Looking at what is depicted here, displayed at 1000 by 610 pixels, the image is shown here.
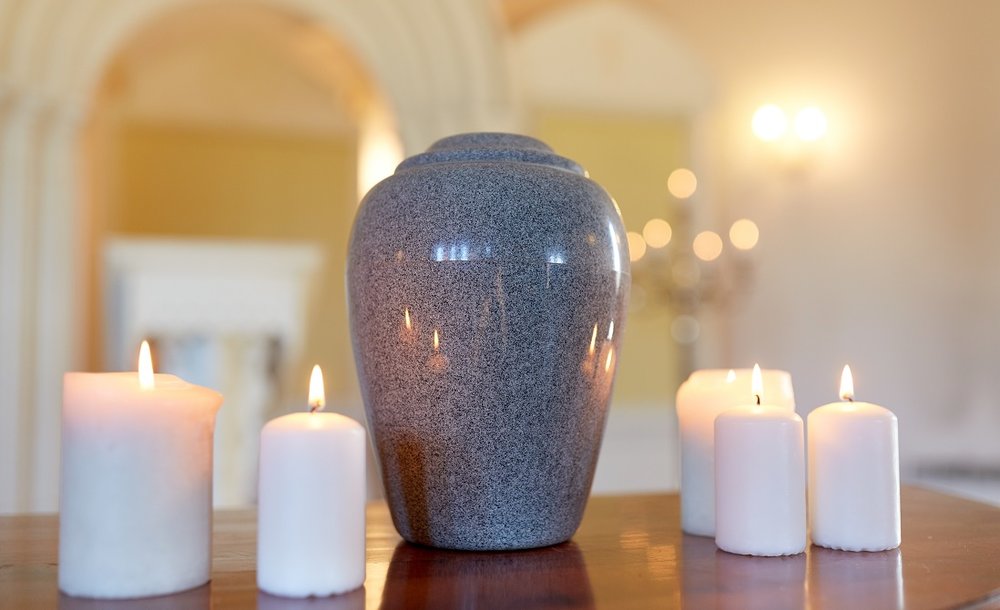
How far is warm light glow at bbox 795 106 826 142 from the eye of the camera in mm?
3035

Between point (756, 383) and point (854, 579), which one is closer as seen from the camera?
point (854, 579)

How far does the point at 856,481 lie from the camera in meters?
0.63

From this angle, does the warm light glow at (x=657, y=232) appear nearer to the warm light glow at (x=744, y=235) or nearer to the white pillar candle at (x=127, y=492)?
the warm light glow at (x=744, y=235)

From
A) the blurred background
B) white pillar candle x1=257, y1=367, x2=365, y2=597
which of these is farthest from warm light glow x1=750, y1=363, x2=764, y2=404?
the blurred background

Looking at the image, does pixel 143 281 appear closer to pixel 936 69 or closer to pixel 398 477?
pixel 398 477

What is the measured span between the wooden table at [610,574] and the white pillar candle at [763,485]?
0.05 feet

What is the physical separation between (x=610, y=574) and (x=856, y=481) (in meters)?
0.21

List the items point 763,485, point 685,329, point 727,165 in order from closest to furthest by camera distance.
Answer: point 763,485, point 685,329, point 727,165

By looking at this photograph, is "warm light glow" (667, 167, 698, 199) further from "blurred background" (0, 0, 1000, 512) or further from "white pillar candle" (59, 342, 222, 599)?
"white pillar candle" (59, 342, 222, 599)

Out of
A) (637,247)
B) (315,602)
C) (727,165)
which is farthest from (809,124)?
(315,602)

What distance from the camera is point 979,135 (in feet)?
9.57

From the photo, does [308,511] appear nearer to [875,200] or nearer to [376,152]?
[376,152]

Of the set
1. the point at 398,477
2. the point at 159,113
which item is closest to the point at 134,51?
the point at 159,113

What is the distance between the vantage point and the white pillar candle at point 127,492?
1.64ft
